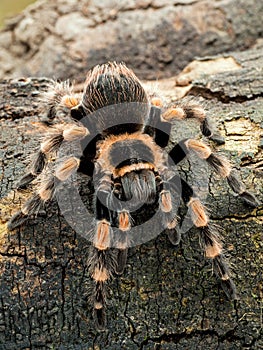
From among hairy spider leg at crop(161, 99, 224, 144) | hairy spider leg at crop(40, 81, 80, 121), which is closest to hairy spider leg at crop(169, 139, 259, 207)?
hairy spider leg at crop(161, 99, 224, 144)

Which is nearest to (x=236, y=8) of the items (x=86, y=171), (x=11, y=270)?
(x=86, y=171)

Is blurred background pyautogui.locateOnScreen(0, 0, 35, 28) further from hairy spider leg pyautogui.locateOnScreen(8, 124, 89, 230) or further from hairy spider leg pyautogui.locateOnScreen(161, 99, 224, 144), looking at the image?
hairy spider leg pyautogui.locateOnScreen(161, 99, 224, 144)

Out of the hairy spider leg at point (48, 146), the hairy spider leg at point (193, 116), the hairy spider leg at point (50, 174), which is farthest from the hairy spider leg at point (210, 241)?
the hairy spider leg at point (48, 146)

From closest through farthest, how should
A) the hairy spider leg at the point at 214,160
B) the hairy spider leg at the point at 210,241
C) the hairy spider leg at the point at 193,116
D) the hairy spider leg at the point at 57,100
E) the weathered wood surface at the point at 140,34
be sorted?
the hairy spider leg at the point at 210,241 < the hairy spider leg at the point at 214,160 < the hairy spider leg at the point at 193,116 < the hairy spider leg at the point at 57,100 < the weathered wood surface at the point at 140,34

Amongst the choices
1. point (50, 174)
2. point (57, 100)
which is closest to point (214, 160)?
point (50, 174)

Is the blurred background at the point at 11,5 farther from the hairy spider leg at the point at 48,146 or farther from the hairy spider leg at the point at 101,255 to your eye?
the hairy spider leg at the point at 101,255

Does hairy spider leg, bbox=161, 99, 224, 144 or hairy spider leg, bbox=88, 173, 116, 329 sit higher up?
hairy spider leg, bbox=161, 99, 224, 144

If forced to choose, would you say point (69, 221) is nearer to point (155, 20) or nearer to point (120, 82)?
point (120, 82)

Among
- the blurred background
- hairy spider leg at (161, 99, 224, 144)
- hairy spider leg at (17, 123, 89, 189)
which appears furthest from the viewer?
the blurred background
